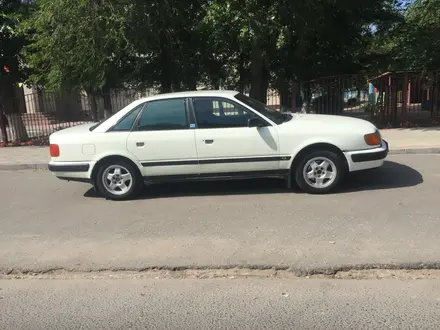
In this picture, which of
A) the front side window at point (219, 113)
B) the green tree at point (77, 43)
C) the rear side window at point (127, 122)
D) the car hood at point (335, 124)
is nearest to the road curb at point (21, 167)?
the green tree at point (77, 43)

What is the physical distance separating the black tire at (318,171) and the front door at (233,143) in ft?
1.15

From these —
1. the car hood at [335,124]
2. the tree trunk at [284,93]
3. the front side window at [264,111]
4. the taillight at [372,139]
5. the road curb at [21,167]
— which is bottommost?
the road curb at [21,167]

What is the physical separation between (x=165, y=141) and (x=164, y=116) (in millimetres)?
407

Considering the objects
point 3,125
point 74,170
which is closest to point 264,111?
point 74,170

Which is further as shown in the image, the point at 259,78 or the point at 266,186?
the point at 259,78

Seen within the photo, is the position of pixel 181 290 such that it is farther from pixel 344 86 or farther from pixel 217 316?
pixel 344 86

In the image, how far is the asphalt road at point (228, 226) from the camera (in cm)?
422

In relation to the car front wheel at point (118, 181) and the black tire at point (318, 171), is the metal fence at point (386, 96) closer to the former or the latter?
the black tire at point (318, 171)

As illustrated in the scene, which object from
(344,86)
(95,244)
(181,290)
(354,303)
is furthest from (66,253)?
(344,86)

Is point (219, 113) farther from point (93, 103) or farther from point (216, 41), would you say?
point (93, 103)

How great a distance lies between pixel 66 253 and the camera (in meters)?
4.57

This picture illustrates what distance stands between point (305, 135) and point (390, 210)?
1.54 meters

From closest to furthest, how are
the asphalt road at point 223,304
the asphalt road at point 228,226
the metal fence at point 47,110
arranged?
the asphalt road at point 223,304 → the asphalt road at point 228,226 → the metal fence at point 47,110

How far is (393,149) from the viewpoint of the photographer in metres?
9.31
